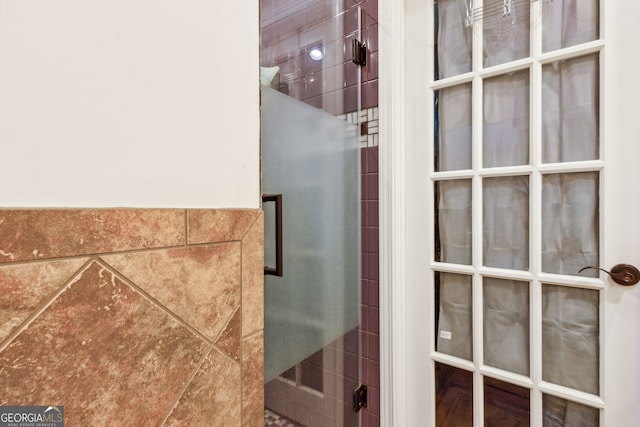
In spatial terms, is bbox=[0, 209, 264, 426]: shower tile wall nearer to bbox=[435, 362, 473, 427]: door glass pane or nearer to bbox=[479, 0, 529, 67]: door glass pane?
bbox=[435, 362, 473, 427]: door glass pane

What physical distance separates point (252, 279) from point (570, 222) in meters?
1.05

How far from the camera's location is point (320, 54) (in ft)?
4.08

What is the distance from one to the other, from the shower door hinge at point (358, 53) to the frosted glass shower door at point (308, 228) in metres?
0.29

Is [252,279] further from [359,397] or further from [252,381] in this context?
[359,397]

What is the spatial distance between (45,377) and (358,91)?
1352mm

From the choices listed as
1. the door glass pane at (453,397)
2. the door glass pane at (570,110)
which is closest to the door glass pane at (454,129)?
the door glass pane at (570,110)

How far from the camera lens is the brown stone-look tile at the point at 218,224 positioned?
506 mm

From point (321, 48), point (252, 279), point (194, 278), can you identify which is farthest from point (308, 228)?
point (321, 48)

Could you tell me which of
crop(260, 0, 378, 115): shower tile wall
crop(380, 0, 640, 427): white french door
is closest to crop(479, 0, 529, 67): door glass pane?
crop(380, 0, 640, 427): white french door

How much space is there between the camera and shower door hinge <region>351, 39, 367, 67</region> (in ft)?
4.33

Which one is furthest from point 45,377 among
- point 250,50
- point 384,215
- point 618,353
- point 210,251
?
point 618,353

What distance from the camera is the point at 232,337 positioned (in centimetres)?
57

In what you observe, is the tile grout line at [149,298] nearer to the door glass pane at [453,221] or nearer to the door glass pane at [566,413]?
the door glass pane at [453,221]

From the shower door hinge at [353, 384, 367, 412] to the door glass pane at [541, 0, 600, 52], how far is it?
60.3 inches
